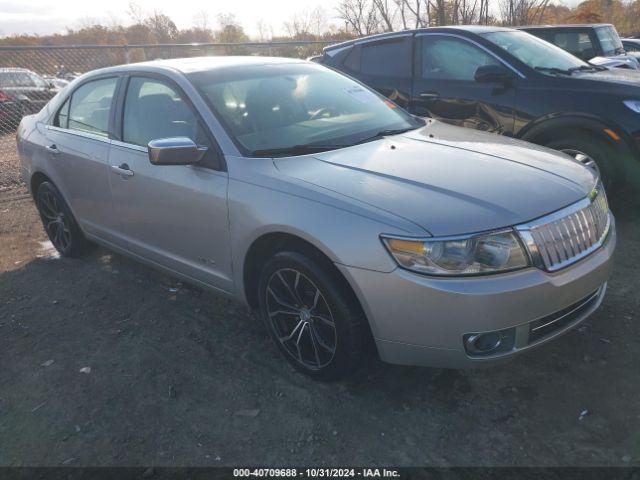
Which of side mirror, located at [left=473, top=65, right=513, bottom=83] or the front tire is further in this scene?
side mirror, located at [left=473, top=65, right=513, bottom=83]

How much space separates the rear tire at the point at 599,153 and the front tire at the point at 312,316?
299cm

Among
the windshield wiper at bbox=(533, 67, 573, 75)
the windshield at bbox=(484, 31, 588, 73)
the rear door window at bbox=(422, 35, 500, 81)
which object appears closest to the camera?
the windshield wiper at bbox=(533, 67, 573, 75)

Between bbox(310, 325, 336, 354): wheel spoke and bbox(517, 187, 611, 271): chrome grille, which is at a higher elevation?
bbox(517, 187, 611, 271): chrome grille

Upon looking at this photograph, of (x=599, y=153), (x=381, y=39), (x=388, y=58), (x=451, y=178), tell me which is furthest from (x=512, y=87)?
(x=451, y=178)

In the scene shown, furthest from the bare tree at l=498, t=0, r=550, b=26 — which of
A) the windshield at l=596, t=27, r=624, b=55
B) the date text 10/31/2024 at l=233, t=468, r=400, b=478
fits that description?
the date text 10/31/2024 at l=233, t=468, r=400, b=478

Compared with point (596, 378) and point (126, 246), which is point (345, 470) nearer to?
point (596, 378)

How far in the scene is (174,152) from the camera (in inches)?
115

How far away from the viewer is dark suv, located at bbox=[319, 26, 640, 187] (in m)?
4.55

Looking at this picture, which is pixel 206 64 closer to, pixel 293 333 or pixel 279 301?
pixel 279 301

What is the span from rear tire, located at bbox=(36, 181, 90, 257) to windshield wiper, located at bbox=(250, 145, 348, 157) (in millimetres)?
2423

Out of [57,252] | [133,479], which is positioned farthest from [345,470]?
[57,252]

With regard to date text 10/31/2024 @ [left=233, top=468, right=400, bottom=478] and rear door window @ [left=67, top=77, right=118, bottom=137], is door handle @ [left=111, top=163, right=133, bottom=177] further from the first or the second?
date text 10/31/2024 @ [left=233, top=468, right=400, bottom=478]

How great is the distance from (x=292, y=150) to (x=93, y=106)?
2046mm

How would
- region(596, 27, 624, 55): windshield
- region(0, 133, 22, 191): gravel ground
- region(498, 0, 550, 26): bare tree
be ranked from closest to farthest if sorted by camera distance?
region(0, 133, 22, 191): gravel ground < region(596, 27, 624, 55): windshield < region(498, 0, 550, 26): bare tree
